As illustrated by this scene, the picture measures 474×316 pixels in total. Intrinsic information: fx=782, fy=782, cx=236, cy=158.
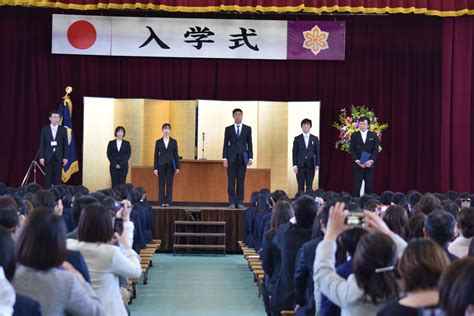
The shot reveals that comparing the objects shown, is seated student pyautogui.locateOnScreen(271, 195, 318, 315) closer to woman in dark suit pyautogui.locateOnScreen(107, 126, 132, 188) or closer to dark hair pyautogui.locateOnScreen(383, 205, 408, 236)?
dark hair pyautogui.locateOnScreen(383, 205, 408, 236)

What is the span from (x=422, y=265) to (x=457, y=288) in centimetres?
42

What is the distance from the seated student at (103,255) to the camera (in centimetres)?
339

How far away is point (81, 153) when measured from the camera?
518 inches

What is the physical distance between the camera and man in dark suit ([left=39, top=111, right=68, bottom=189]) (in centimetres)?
1057

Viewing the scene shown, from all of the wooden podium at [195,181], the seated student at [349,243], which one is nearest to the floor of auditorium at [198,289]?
the wooden podium at [195,181]

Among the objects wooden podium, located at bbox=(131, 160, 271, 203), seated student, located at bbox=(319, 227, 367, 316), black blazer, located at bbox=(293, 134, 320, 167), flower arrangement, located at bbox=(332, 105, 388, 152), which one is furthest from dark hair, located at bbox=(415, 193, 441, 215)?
wooden podium, located at bbox=(131, 160, 271, 203)

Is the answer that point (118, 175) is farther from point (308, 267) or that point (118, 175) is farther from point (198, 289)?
point (308, 267)

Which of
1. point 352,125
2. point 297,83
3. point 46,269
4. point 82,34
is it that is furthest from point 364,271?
point 297,83

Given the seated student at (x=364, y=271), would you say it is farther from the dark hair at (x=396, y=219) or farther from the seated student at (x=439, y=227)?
the dark hair at (x=396, y=219)

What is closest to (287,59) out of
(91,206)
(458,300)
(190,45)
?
(190,45)

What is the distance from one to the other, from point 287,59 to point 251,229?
4329 millimetres

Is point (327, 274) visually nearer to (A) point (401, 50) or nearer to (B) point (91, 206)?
(B) point (91, 206)

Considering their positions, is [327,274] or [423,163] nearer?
[327,274]

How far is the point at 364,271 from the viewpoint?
8.91ft
